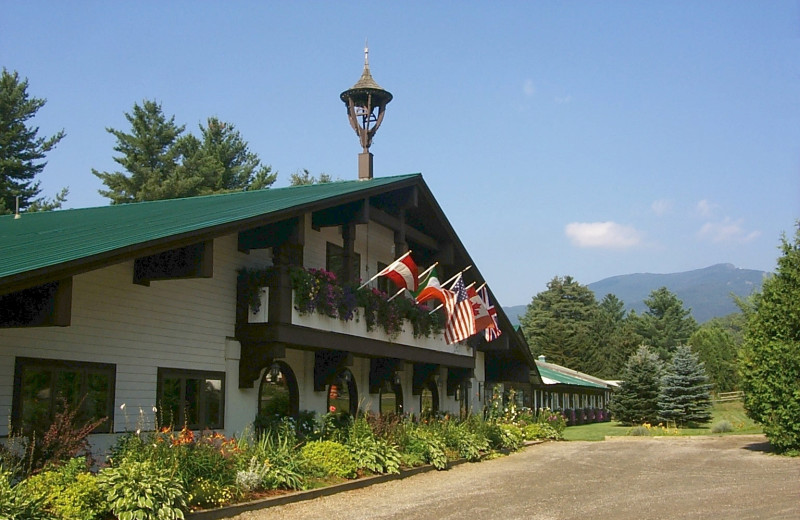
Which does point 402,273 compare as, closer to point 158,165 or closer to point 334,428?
point 334,428

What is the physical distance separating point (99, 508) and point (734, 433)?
25.8 meters

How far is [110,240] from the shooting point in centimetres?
1289

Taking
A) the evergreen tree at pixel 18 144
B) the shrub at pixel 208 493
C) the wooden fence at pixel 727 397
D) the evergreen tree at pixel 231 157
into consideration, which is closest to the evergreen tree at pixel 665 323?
the wooden fence at pixel 727 397

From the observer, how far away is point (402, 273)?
19703mm

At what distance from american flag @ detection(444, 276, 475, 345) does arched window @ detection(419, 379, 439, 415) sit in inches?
130

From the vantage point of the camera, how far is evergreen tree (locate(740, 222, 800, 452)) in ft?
67.4

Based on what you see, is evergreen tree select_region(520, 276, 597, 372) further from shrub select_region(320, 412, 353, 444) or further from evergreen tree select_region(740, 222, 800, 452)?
shrub select_region(320, 412, 353, 444)

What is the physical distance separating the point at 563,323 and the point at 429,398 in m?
63.2

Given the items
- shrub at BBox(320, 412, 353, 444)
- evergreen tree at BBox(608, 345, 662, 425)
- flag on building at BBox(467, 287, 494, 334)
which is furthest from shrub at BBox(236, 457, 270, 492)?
evergreen tree at BBox(608, 345, 662, 425)

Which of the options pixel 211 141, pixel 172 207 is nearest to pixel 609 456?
pixel 172 207

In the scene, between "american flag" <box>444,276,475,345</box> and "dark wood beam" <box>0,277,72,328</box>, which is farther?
"american flag" <box>444,276,475,345</box>

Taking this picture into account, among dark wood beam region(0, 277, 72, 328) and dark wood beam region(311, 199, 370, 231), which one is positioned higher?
dark wood beam region(311, 199, 370, 231)

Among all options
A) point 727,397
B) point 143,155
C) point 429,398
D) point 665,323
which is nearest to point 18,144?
point 143,155

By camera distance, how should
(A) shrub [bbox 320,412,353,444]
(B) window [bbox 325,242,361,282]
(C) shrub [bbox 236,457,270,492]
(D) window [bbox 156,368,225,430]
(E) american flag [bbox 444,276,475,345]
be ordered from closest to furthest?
(C) shrub [bbox 236,457,270,492] < (D) window [bbox 156,368,225,430] < (A) shrub [bbox 320,412,353,444] < (B) window [bbox 325,242,361,282] < (E) american flag [bbox 444,276,475,345]
